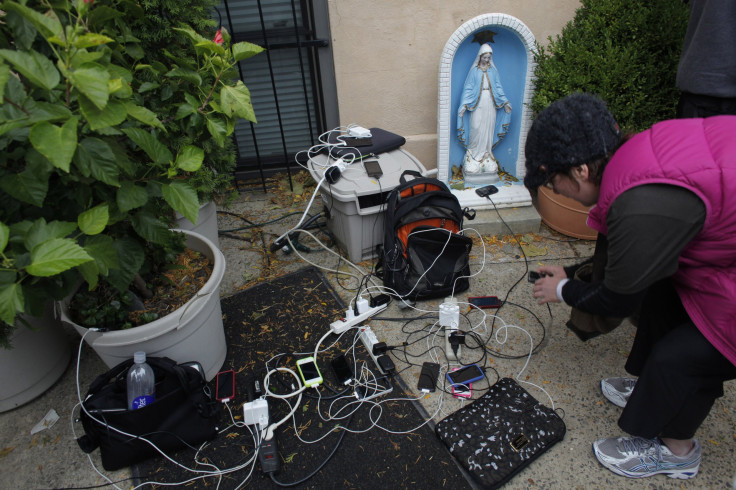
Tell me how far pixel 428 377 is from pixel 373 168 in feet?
4.61

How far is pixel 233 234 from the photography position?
354 cm

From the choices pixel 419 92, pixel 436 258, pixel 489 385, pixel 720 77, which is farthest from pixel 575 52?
pixel 489 385

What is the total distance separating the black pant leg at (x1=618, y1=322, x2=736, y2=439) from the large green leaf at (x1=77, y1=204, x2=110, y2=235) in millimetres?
2016

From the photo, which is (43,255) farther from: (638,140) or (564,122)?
(638,140)

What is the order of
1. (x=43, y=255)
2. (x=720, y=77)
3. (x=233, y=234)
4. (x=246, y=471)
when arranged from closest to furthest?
(x=43, y=255) < (x=246, y=471) < (x=720, y=77) < (x=233, y=234)

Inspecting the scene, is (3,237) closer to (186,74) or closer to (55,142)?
(55,142)

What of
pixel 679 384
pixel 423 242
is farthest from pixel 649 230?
pixel 423 242

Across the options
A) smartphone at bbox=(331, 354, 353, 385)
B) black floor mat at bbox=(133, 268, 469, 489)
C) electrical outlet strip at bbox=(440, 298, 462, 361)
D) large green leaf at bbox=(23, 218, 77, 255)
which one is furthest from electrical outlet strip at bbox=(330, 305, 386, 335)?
large green leaf at bbox=(23, 218, 77, 255)

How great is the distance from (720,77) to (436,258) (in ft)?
5.63

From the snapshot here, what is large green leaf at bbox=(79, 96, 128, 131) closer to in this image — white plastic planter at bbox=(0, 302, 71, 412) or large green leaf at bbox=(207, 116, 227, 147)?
large green leaf at bbox=(207, 116, 227, 147)

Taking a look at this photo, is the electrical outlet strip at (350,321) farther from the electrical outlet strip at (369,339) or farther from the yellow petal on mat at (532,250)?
the yellow petal on mat at (532,250)

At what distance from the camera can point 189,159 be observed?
1645 mm

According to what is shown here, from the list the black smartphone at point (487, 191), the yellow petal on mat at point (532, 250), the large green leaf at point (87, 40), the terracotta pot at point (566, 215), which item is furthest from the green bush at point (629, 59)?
the large green leaf at point (87, 40)

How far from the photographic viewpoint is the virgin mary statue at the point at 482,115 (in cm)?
325
